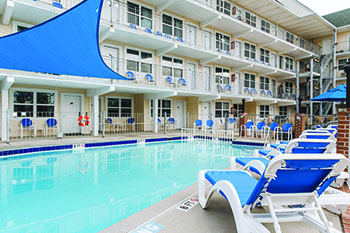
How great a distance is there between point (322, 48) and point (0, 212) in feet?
89.8

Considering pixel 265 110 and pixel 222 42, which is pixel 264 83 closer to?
pixel 265 110

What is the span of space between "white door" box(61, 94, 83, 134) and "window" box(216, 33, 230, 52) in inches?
401

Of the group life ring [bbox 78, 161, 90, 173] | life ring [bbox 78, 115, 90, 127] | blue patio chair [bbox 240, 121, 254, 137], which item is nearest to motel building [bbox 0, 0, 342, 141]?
life ring [bbox 78, 115, 90, 127]

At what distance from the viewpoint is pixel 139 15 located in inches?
468

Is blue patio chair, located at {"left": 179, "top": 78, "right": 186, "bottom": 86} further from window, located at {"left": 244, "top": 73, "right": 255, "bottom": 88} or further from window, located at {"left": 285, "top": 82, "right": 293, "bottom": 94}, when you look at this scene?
window, located at {"left": 285, "top": 82, "right": 293, "bottom": 94}

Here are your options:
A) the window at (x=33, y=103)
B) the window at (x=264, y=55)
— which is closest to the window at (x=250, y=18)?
the window at (x=264, y=55)

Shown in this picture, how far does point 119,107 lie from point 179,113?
439 cm

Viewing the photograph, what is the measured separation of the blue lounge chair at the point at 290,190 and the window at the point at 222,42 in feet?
49.7

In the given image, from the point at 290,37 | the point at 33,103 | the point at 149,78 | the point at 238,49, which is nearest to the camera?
the point at 33,103

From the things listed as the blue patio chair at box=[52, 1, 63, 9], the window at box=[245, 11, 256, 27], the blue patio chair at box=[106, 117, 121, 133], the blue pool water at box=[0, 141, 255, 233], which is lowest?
the blue pool water at box=[0, 141, 255, 233]

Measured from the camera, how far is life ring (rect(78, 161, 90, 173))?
5242 mm

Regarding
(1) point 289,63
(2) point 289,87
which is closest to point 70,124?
(2) point 289,87

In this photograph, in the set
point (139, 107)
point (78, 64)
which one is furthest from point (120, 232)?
point (139, 107)

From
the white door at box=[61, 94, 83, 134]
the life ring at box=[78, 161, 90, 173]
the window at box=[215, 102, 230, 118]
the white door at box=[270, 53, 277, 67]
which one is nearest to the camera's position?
the life ring at box=[78, 161, 90, 173]
